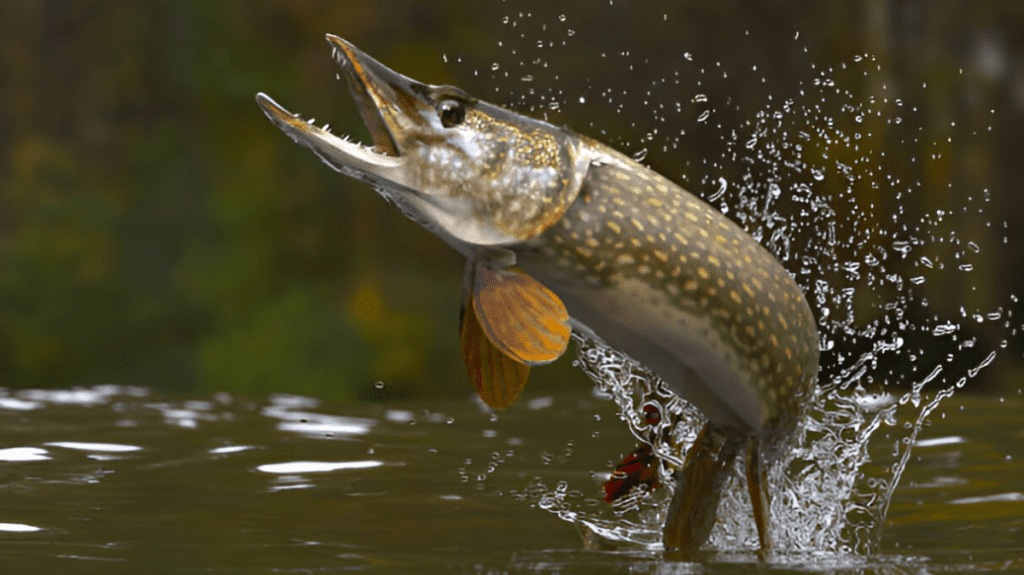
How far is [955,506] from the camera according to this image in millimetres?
4023

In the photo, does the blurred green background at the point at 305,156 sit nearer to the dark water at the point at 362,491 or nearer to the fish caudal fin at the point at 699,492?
the dark water at the point at 362,491

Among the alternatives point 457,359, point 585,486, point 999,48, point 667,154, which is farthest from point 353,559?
point 999,48

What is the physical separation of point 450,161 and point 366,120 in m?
0.23

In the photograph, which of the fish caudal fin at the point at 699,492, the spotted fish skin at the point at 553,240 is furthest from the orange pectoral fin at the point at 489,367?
the fish caudal fin at the point at 699,492

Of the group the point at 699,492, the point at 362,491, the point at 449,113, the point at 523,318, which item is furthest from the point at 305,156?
the point at 523,318

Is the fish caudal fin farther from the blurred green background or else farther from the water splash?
Result: the blurred green background

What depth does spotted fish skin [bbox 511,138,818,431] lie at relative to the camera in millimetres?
2697

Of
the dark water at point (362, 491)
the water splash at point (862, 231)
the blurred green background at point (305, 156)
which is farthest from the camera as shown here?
the blurred green background at point (305, 156)

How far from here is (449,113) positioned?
2.68 meters

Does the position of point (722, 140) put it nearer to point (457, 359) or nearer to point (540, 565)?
point (457, 359)

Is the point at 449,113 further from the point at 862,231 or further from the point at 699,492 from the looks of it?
the point at 862,231

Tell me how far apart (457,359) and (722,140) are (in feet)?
7.86

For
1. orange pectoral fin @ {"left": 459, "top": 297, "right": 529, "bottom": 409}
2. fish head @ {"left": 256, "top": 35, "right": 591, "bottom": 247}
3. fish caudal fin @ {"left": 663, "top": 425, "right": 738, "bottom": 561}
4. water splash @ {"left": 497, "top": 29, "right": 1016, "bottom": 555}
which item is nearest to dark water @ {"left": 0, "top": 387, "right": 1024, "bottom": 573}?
fish caudal fin @ {"left": 663, "top": 425, "right": 738, "bottom": 561}

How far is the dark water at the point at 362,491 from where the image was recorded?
307 cm
